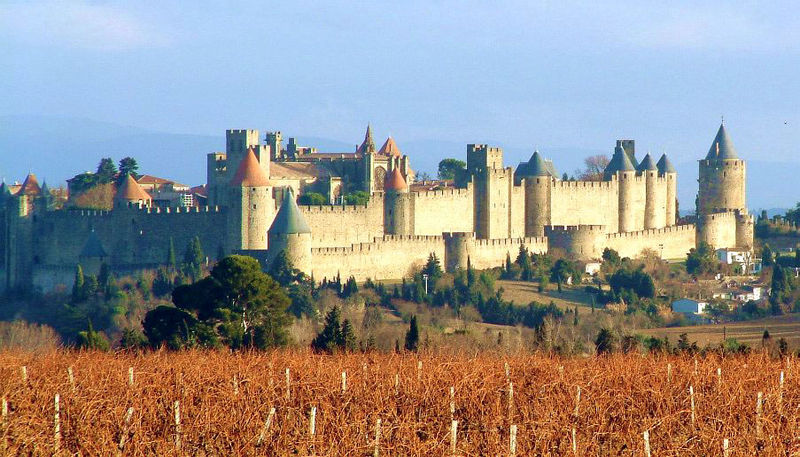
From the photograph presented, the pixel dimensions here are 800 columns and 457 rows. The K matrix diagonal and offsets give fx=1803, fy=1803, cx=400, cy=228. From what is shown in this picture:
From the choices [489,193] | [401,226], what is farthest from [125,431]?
[489,193]

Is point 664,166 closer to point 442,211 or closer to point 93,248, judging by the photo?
point 442,211

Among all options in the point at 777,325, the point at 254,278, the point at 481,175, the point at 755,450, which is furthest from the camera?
the point at 481,175

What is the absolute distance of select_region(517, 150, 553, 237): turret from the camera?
5319cm

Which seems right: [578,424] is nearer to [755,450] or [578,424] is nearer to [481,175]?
[755,450]

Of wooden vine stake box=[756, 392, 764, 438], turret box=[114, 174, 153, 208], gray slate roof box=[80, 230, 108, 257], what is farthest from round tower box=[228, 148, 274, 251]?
wooden vine stake box=[756, 392, 764, 438]

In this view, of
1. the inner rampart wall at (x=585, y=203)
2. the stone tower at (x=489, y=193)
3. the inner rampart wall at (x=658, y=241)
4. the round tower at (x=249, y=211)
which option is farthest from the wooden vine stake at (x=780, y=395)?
the inner rampart wall at (x=585, y=203)

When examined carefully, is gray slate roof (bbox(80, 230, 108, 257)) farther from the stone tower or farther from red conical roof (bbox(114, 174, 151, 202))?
the stone tower

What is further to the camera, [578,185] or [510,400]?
[578,185]

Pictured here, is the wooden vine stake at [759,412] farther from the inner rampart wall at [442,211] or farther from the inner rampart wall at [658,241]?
the inner rampart wall at [658,241]

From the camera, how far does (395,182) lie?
50.2 metres

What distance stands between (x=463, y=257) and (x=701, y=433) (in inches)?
1240

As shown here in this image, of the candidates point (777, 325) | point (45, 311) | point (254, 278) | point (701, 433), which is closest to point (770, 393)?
point (701, 433)

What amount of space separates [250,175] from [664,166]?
16.6m

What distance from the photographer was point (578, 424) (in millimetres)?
18141
